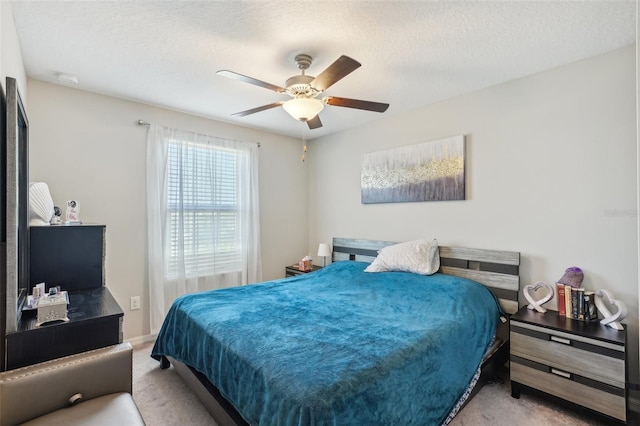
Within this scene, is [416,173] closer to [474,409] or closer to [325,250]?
[325,250]

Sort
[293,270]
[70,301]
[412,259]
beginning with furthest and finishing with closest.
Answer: [293,270], [412,259], [70,301]

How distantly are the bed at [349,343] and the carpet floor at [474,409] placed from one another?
0.16 m

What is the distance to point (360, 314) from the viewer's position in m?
2.16

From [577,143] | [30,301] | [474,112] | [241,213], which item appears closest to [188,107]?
[241,213]

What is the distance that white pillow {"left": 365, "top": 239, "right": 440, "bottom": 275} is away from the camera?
290 cm

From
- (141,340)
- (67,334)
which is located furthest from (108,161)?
(67,334)

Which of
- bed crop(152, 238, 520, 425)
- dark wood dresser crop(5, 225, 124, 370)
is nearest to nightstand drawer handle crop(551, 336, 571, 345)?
bed crop(152, 238, 520, 425)

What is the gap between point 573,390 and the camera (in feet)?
6.57

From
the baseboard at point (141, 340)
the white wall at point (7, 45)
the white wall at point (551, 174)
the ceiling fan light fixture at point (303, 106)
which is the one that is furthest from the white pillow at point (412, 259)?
the white wall at point (7, 45)

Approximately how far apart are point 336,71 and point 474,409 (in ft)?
8.08

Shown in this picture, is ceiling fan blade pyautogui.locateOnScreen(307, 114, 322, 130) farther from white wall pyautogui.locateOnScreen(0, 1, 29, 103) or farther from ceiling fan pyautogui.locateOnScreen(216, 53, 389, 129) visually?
white wall pyautogui.locateOnScreen(0, 1, 29, 103)

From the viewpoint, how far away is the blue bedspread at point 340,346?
1.32 metres

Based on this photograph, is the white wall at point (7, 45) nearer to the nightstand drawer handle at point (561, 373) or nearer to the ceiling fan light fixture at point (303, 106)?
the ceiling fan light fixture at point (303, 106)

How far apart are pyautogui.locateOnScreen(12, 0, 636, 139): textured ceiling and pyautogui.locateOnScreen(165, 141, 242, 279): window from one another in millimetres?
893
